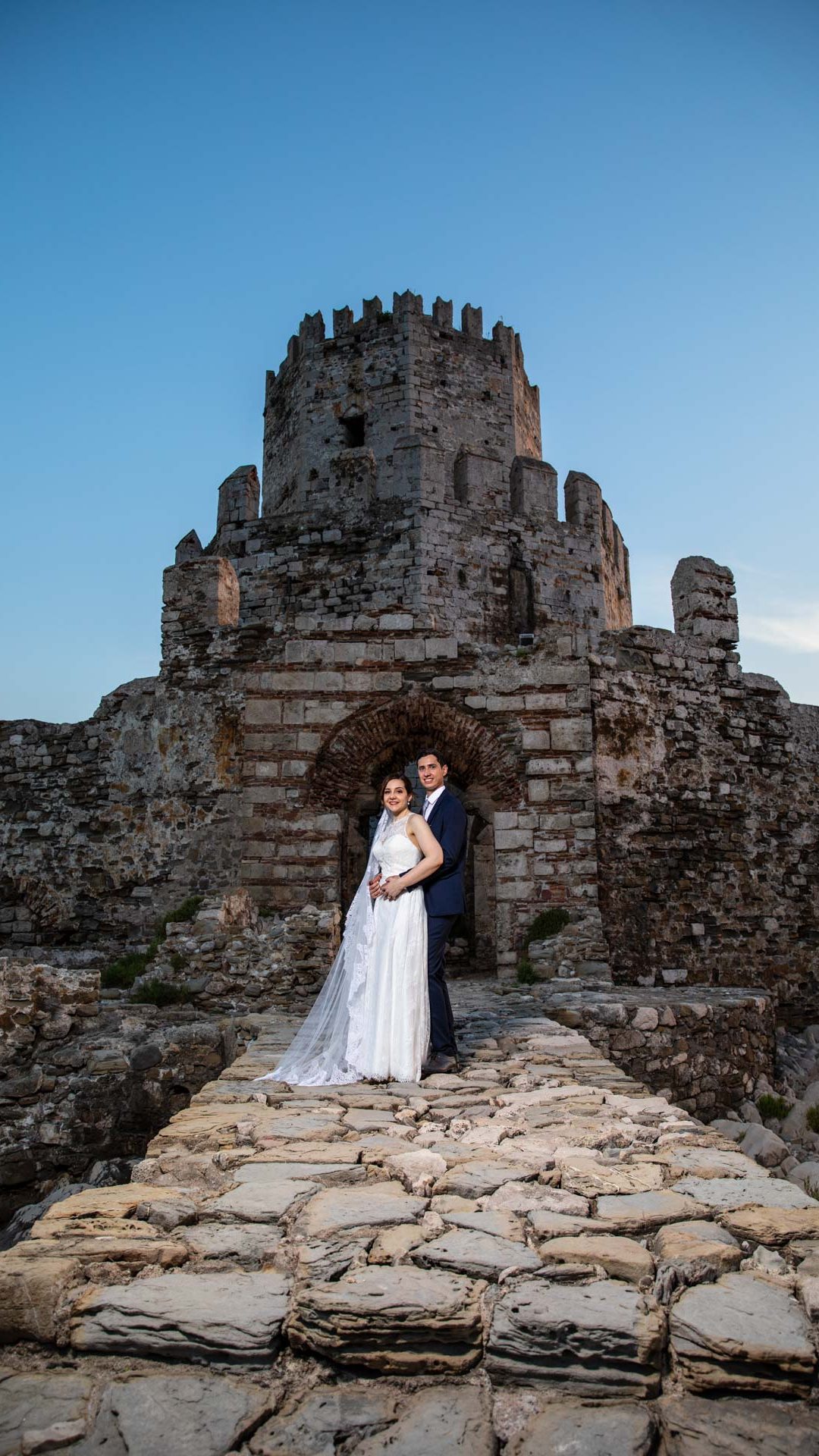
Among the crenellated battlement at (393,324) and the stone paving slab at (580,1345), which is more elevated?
the crenellated battlement at (393,324)

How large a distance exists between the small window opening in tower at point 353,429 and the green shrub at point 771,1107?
17.9 meters

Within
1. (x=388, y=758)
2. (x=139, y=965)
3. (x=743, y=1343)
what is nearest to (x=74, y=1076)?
(x=139, y=965)

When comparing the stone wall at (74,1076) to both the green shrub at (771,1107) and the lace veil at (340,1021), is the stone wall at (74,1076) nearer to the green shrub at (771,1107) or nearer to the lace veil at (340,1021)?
the lace veil at (340,1021)

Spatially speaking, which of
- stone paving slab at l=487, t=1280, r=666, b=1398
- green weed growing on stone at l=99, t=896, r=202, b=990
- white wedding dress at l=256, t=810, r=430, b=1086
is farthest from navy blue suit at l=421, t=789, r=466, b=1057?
green weed growing on stone at l=99, t=896, r=202, b=990

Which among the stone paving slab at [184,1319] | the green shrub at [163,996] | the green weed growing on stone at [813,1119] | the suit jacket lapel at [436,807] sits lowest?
the green weed growing on stone at [813,1119]

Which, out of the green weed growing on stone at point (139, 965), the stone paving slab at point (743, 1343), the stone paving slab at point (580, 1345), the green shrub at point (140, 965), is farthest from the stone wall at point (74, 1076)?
the stone paving slab at point (743, 1343)

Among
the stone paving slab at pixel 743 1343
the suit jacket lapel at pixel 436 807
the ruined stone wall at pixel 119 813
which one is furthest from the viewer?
the ruined stone wall at pixel 119 813

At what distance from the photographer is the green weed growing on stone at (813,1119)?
8156 millimetres

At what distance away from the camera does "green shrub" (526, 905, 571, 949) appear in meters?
10.3

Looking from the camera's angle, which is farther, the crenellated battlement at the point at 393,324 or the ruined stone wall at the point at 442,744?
the crenellated battlement at the point at 393,324

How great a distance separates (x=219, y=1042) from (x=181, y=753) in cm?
661

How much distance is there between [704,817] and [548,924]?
3.05 meters

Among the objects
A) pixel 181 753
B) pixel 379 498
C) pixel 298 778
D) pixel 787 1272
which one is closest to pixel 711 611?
pixel 298 778

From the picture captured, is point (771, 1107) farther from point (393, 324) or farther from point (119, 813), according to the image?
point (393, 324)
